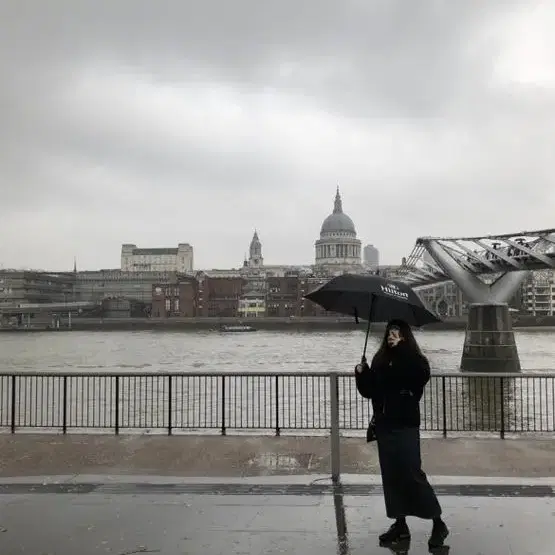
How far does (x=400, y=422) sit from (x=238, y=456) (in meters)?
4.01

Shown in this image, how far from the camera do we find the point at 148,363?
171 feet

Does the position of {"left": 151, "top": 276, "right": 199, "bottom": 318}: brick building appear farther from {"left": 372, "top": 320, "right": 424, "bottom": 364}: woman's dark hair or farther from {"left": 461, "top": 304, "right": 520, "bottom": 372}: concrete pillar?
{"left": 372, "top": 320, "right": 424, "bottom": 364}: woman's dark hair

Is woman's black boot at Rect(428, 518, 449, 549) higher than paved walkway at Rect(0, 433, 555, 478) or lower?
higher

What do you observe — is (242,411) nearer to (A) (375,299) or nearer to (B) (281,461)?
(B) (281,461)

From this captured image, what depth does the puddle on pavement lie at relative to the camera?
855cm

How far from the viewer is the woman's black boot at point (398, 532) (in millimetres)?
5625

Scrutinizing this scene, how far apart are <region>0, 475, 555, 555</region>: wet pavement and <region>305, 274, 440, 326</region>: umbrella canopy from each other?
1.94m

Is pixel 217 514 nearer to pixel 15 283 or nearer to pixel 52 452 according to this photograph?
pixel 52 452

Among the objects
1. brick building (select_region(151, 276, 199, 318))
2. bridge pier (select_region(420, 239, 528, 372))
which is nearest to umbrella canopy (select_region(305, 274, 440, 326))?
bridge pier (select_region(420, 239, 528, 372))

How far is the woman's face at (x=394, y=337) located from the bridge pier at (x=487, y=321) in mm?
40347

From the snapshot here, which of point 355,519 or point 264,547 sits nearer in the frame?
point 264,547

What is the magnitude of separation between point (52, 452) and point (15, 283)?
179167 mm

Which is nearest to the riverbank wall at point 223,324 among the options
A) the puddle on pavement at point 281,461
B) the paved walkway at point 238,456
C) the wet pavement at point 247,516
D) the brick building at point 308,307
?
the brick building at point 308,307

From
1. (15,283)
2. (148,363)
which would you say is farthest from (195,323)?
(148,363)
